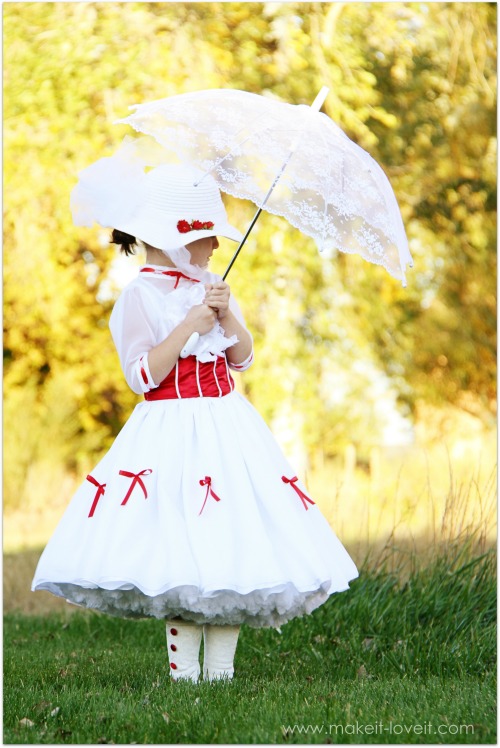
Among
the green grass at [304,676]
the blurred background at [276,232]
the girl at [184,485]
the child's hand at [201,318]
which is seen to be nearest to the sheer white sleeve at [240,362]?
the girl at [184,485]

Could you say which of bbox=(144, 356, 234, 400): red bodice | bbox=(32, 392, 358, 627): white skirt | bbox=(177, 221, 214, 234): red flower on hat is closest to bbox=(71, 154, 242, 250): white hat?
bbox=(177, 221, 214, 234): red flower on hat

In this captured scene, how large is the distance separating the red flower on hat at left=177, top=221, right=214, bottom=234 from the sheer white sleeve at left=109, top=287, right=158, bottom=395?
0.90 ft

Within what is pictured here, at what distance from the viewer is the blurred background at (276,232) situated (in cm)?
827

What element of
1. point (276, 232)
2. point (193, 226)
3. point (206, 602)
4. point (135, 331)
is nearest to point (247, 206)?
point (276, 232)

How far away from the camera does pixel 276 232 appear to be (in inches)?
341

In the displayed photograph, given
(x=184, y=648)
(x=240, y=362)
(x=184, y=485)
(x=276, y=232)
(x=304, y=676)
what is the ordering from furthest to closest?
(x=276, y=232), (x=304, y=676), (x=240, y=362), (x=184, y=648), (x=184, y=485)

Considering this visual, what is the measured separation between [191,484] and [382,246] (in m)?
1.14

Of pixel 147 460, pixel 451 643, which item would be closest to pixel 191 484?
pixel 147 460

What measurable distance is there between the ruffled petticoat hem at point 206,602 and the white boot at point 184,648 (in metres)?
0.06

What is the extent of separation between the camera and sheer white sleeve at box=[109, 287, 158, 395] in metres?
3.44

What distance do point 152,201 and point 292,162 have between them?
1.78 ft

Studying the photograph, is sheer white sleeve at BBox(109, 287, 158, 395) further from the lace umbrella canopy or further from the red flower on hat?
the lace umbrella canopy

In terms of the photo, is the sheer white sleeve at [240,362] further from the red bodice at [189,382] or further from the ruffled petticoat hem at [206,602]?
the ruffled petticoat hem at [206,602]

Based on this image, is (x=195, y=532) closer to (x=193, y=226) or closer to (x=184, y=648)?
(x=184, y=648)
